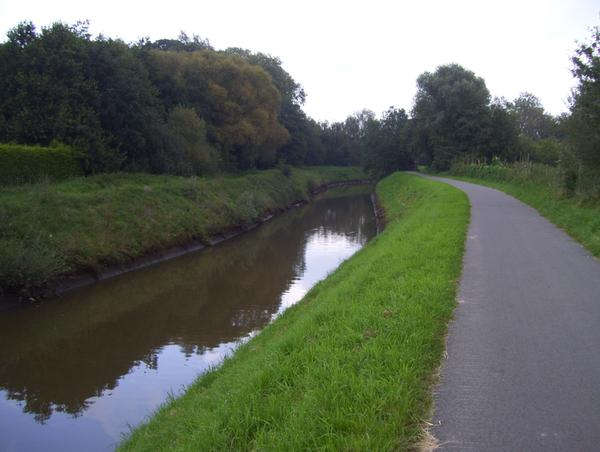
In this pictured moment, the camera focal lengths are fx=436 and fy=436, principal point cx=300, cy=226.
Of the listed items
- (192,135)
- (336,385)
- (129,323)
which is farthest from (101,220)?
(192,135)

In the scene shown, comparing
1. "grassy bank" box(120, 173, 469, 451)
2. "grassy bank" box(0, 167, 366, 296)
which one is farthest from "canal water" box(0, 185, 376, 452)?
"grassy bank" box(120, 173, 469, 451)

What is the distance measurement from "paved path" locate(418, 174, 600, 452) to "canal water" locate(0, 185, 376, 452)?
16.1ft

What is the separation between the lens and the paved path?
3.29 meters

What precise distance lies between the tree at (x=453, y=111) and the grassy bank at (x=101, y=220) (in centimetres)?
2785

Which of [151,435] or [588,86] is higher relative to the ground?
[588,86]

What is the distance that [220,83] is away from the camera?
1519 inches

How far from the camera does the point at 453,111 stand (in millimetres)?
46875

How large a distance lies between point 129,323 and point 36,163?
36.2 feet

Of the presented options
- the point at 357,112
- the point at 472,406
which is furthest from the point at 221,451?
the point at 357,112

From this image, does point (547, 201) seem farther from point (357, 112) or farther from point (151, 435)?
point (357, 112)

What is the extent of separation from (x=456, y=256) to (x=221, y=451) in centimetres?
664

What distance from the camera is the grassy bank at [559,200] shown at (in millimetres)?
10312

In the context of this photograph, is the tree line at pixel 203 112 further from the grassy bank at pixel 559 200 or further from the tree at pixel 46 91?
the grassy bank at pixel 559 200

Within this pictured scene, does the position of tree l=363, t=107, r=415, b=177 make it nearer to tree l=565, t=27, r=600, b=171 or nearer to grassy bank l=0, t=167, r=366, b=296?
grassy bank l=0, t=167, r=366, b=296
